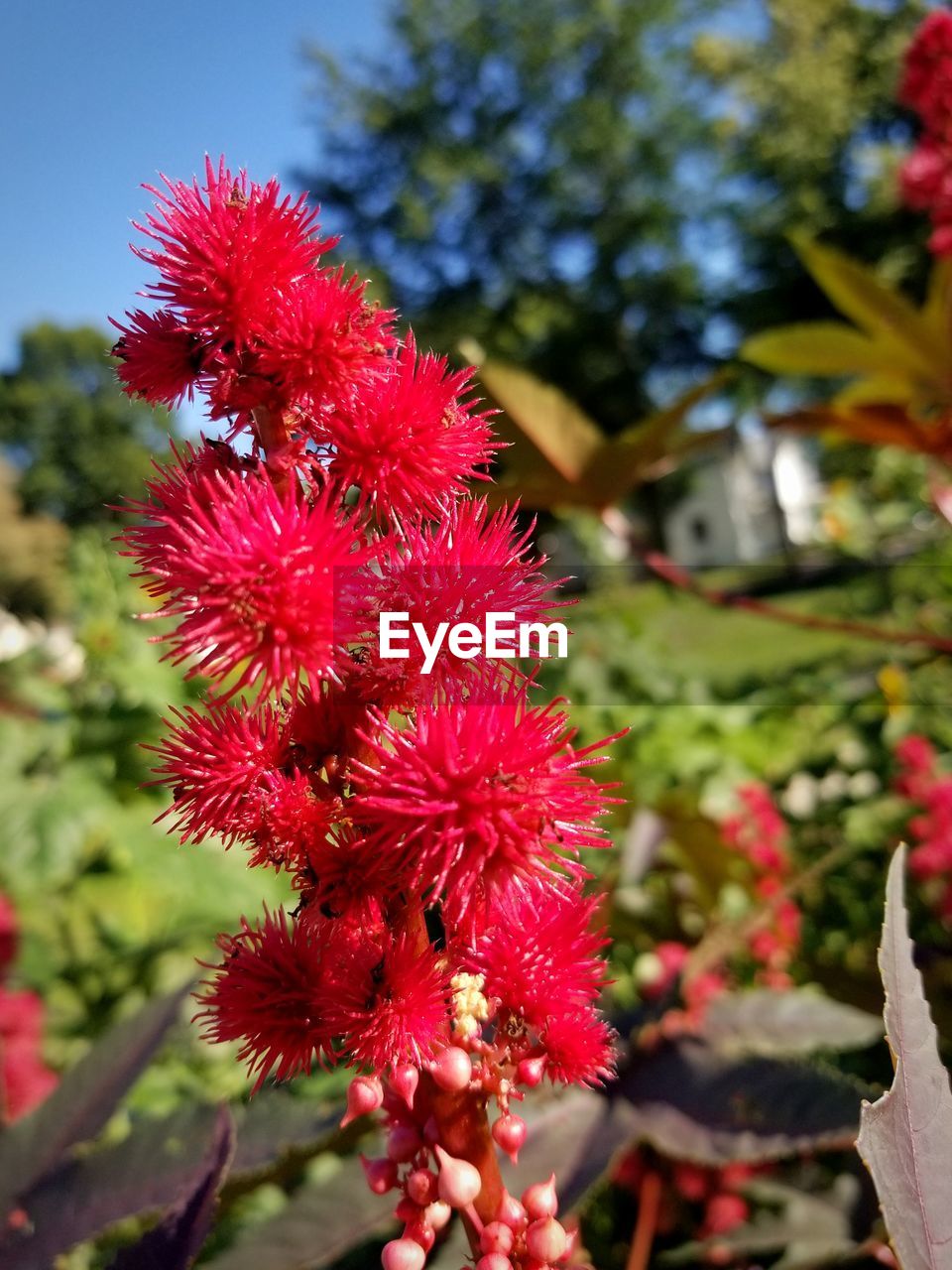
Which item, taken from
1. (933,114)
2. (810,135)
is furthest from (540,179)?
(933,114)

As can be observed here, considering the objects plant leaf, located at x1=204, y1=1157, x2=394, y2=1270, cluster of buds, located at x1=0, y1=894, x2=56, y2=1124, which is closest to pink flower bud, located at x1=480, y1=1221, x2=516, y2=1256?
plant leaf, located at x1=204, y1=1157, x2=394, y2=1270

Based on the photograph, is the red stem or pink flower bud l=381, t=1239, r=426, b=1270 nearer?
pink flower bud l=381, t=1239, r=426, b=1270

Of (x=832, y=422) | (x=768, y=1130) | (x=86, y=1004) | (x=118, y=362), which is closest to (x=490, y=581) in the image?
(x=118, y=362)

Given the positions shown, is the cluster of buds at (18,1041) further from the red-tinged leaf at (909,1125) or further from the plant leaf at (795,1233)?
the red-tinged leaf at (909,1125)

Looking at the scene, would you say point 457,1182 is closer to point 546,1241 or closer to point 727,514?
point 546,1241

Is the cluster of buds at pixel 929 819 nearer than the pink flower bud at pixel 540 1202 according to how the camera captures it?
No

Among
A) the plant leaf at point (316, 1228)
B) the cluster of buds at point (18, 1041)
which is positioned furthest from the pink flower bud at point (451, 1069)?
the cluster of buds at point (18, 1041)

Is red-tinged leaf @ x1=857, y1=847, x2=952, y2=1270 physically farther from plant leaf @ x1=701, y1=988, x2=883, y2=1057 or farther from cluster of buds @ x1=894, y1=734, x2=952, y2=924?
cluster of buds @ x1=894, y1=734, x2=952, y2=924
